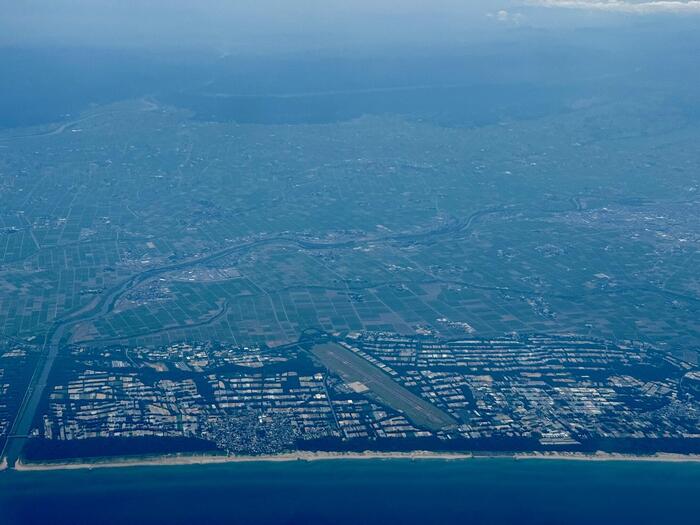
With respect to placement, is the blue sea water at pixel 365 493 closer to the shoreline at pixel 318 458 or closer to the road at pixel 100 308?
the shoreline at pixel 318 458

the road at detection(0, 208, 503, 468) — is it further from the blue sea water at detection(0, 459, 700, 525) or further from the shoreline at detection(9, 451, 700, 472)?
the blue sea water at detection(0, 459, 700, 525)

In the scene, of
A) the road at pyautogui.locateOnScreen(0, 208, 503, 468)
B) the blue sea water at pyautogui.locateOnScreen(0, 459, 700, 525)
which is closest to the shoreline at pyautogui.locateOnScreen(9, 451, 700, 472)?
the blue sea water at pyautogui.locateOnScreen(0, 459, 700, 525)

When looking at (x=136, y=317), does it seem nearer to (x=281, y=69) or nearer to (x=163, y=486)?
(x=163, y=486)

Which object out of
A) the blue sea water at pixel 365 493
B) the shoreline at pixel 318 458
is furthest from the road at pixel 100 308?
the blue sea water at pixel 365 493

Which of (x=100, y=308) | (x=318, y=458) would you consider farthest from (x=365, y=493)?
(x=100, y=308)

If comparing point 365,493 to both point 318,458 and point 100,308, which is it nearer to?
point 318,458
